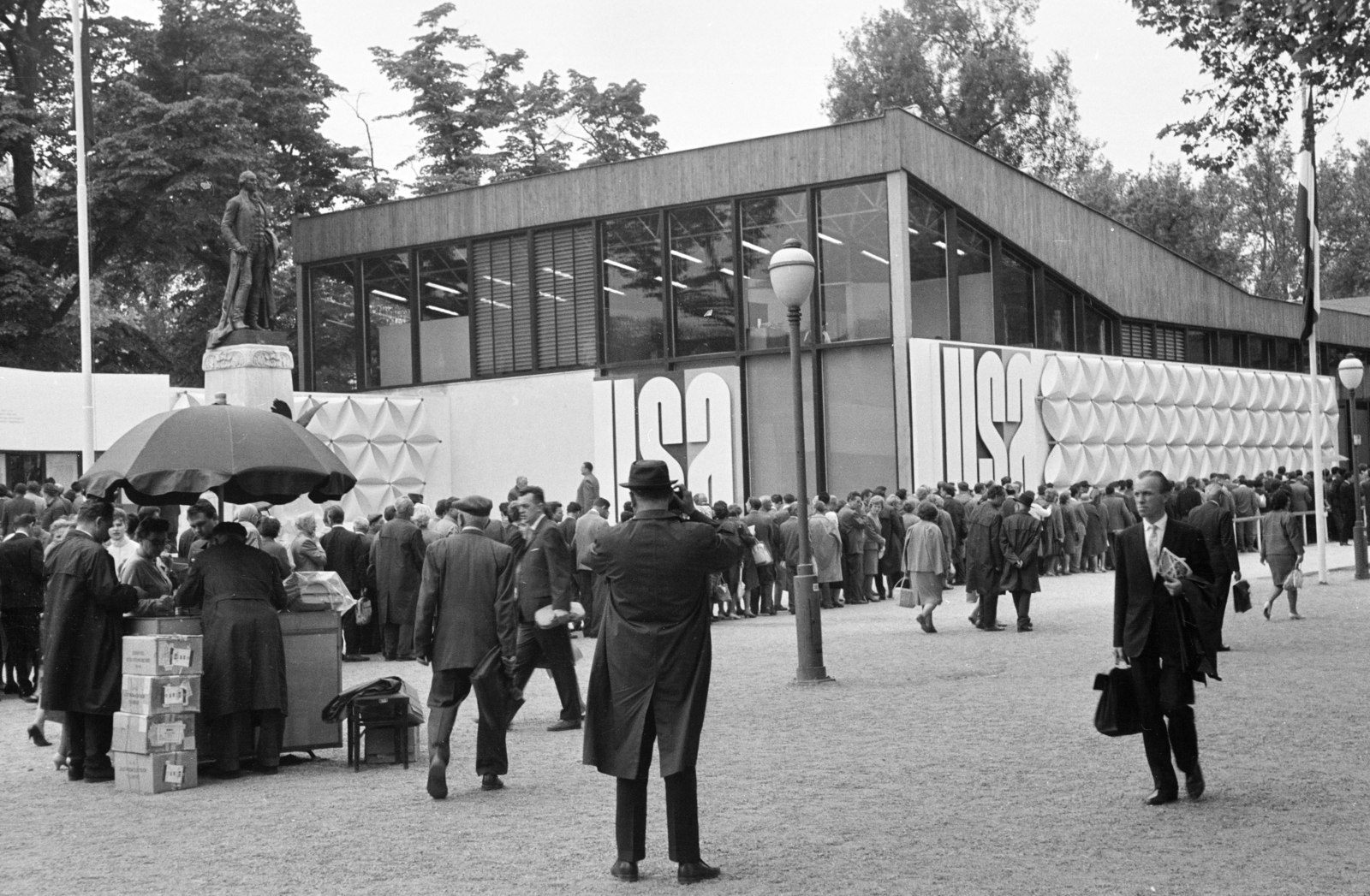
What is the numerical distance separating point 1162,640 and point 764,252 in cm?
2462

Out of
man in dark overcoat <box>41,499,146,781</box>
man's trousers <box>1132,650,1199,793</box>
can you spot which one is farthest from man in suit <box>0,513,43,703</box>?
man's trousers <box>1132,650,1199,793</box>

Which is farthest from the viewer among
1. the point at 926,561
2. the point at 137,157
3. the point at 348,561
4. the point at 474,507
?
the point at 137,157

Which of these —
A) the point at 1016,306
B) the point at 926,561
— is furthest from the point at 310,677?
the point at 1016,306

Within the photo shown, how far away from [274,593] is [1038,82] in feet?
177

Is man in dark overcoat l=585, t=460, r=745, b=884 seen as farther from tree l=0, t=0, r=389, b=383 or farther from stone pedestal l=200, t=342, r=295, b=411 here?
tree l=0, t=0, r=389, b=383

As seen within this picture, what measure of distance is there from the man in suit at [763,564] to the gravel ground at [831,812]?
31.7ft

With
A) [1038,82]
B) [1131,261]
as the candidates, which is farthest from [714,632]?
[1038,82]

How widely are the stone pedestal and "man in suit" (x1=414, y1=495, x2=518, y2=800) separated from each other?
11.3 meters

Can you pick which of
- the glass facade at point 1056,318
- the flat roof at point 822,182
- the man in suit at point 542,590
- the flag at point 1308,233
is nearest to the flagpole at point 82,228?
the flat roof at point 822,182

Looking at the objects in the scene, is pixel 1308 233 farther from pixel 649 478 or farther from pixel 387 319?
pixel 387 319

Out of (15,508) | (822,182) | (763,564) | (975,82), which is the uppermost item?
(975,82)

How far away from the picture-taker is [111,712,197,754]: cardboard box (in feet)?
34.6

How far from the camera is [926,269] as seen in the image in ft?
106

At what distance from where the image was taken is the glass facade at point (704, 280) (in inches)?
1321
